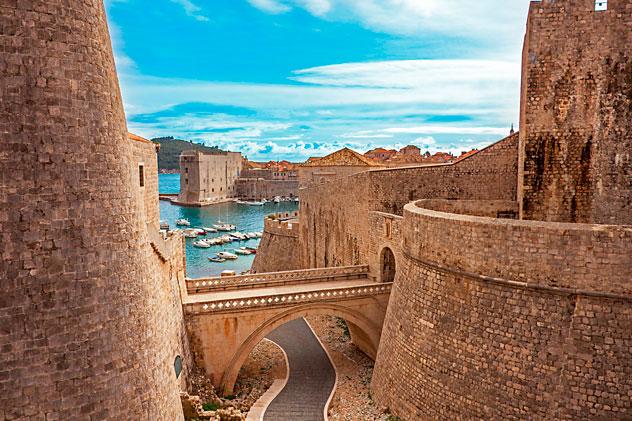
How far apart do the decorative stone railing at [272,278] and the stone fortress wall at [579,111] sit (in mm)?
7470

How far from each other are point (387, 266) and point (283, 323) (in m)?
4.50

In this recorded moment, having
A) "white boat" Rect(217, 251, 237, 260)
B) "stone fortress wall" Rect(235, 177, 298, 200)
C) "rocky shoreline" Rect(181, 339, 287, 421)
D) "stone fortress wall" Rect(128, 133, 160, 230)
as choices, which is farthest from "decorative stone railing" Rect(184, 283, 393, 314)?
"stone fortress wall" Rect(235, 177, 298, 200)

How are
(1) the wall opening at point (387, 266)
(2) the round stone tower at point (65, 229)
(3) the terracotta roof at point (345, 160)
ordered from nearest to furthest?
(2) the round stone tower at point (65, 229), (1) the wall opening at point (387, 266), (3) the terracotta roof at point (345, 160)

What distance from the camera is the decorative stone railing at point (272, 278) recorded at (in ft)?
54.9

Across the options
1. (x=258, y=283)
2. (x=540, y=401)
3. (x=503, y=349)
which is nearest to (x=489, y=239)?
(x=503, y=349)

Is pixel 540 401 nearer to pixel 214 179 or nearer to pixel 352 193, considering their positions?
pixel 352 193

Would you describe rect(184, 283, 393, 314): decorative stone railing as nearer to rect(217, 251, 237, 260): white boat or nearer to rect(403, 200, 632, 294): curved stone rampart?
rect(403, 200, 632, 294): curved stone rampart

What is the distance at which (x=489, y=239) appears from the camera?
1015 centimetres

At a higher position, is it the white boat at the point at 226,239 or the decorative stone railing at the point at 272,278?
the decorative stone railing at the point at 272,278

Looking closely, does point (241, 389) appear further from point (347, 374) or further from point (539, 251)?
point (539, 251)

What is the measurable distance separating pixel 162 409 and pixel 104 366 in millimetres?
1376

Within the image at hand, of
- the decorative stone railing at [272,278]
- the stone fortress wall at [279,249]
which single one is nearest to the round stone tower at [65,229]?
the decorative stone railing at [272,278]

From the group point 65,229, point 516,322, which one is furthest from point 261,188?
point 65,229

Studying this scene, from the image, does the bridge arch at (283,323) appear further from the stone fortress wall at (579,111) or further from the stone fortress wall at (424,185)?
the stone fortress wall at (579,111)
